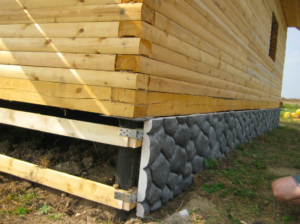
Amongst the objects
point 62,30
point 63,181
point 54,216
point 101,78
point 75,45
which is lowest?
point 54,216

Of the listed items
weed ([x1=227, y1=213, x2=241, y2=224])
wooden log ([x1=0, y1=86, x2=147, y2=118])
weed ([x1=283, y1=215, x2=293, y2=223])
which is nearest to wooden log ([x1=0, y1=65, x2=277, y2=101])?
wooden log ([x1=0, y1=86, x2=147, y2=118])

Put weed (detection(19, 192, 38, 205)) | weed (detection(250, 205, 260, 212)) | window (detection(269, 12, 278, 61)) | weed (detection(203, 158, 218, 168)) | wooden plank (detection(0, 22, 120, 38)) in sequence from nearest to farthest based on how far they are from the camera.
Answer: wooden plank (detection(0, 22, 120, 38))
weed (detection(19, 192, 38, 205))
weed (detection(250, 205, 260, 212))
weed (detection(203, 158, 218, 168))
window (detection(269, 12, 278, 61))

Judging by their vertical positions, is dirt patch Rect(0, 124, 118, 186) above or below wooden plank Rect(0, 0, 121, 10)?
below

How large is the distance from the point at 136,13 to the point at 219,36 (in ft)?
7.70

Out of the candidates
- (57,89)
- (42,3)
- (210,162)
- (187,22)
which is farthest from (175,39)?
(210,162)

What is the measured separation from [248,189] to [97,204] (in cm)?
198

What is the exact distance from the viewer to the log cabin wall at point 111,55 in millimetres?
2244

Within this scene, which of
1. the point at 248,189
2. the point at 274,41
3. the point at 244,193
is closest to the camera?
the point at 244,193

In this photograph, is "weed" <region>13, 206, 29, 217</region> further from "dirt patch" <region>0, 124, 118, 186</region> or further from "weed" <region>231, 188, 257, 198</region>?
"weed" <region>231, 188, 257, 198</region>

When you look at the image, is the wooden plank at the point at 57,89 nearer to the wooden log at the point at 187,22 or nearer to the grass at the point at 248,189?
the wooden log at the point at 187,22

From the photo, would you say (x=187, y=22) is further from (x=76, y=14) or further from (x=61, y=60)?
(x=61, y=60)

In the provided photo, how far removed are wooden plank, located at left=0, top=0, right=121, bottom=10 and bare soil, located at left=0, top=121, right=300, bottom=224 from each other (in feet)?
5.65

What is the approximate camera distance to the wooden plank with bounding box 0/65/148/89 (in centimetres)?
222

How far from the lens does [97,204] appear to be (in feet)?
8.66
